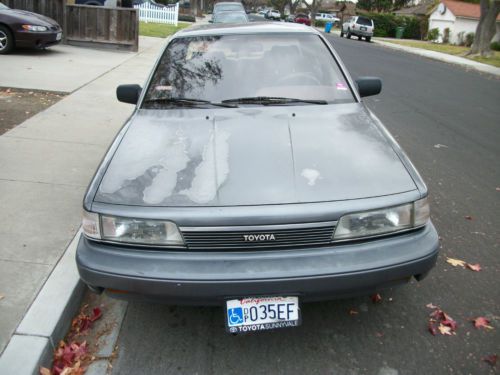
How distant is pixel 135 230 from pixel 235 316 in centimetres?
66

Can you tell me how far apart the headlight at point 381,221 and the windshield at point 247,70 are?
51.0 inches

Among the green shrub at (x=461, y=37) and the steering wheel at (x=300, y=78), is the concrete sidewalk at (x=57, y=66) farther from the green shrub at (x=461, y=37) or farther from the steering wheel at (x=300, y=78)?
the green shrub at (x=461, y=37)

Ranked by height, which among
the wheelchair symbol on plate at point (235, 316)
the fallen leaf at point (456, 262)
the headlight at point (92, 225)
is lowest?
the fallen leaf at point (456, 262)

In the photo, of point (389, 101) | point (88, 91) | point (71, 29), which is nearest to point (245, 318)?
point (88, 91)

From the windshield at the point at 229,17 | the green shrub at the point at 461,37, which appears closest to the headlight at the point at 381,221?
the windshield at the point at 229,17

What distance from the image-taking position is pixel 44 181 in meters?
4.55

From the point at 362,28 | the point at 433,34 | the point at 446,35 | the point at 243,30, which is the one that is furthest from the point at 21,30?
the point at 433,34

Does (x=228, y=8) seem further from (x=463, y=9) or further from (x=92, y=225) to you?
(x=463, y=9)

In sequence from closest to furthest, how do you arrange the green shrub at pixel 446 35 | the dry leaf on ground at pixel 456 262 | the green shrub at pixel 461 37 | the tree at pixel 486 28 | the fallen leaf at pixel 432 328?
Result: the fallen leaf at pixel 432 328, the dry leaf on ground at pixel 456 262, the tree at pixel 486 28, the green shrub at pixel 461 37, the green shrub at pixel 446 35

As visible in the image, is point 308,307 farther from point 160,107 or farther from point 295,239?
point 160,107

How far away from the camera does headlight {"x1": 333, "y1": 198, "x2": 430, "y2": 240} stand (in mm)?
2385

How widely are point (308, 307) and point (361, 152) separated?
1.02 m

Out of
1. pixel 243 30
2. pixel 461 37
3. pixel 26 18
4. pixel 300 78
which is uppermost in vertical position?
pixel 461 37

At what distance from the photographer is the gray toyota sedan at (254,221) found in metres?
2.29
